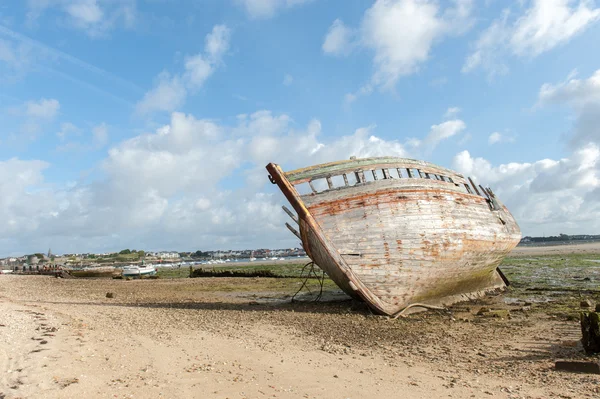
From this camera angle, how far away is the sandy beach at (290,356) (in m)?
5.25

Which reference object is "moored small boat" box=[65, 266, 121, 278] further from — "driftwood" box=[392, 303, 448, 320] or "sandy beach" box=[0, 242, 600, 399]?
"driftwood" box=[392, 303, 448, 320]

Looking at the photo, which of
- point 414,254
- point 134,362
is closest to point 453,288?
point 414,254

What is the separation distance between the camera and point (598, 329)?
6676 mm

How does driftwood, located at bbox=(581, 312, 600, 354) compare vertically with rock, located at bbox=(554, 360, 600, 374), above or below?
above

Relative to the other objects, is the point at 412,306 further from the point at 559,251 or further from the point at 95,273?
the point at 559,251

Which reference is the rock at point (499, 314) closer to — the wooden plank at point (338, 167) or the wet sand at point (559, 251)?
the wooden plank at point (338, 167)

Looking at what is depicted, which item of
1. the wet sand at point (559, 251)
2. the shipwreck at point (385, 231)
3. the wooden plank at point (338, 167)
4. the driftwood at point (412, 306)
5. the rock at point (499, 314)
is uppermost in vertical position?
the wooden plank at point (338, 167)

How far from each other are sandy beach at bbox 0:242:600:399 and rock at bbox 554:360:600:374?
7.0 inches

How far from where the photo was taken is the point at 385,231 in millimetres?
10633

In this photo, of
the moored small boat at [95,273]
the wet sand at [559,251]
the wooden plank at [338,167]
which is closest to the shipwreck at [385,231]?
the wooden plank at [338,167]

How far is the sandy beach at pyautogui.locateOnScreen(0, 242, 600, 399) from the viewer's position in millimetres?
5250

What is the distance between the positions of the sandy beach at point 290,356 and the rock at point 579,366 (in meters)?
0.18

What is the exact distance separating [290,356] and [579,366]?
4532 millimetres

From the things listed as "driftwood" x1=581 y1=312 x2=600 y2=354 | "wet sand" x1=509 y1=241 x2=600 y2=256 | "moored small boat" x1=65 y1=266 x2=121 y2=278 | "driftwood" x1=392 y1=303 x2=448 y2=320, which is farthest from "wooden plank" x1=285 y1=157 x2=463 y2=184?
"wet sand" x1=509 y1=241 x2=600 y2=256
